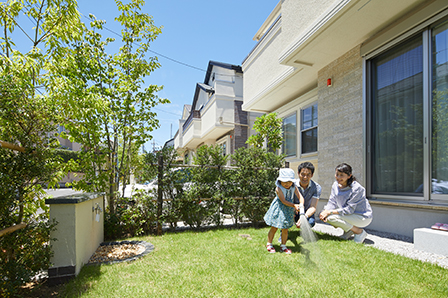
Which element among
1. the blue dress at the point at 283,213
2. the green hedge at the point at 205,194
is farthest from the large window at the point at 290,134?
the blue dress at the point at 283,213

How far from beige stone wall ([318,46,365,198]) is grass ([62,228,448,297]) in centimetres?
227

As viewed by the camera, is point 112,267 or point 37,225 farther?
point 112,267

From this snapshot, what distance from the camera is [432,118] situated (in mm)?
3971

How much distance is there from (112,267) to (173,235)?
5.66ft

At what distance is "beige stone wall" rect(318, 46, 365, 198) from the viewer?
5273 mm

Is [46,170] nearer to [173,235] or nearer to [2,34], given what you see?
[2,34]

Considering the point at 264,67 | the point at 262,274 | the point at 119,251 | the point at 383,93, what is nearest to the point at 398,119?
the point at 383,93

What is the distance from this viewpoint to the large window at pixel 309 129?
7.68 metres

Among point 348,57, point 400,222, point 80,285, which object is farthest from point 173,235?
point 348,57

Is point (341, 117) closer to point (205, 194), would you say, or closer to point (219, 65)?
point (205, 194)

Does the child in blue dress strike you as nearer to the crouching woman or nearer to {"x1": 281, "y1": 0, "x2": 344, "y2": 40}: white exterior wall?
the crouching woman

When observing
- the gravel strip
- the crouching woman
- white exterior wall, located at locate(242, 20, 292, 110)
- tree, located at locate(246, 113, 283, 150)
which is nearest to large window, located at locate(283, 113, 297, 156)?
tree, located at locate(246, 113, 283, 150)

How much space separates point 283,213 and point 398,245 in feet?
6.44

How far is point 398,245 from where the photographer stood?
3.89 m
